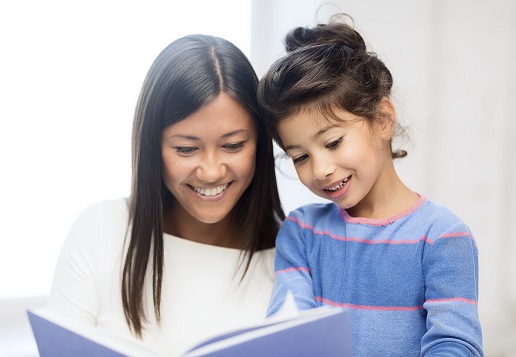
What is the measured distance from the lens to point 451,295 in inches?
48.5

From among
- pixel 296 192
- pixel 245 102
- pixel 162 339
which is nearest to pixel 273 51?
pixel 296 192

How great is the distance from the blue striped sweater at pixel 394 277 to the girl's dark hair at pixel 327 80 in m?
0.23

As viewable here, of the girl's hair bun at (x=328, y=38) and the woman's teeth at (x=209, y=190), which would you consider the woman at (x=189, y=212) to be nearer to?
the woman's teeth at (x=209, y=190)

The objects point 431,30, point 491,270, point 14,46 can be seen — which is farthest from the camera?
point 491,270

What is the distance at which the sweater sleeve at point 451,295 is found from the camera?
3.89ft

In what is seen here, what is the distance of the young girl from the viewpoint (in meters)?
1.26

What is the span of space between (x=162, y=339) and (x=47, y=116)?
0.86 m

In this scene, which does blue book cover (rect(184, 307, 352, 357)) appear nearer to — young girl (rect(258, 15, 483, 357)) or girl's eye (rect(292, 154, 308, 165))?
young girl (rect(258, 15, 483, 357))

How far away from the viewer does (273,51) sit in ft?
7.07

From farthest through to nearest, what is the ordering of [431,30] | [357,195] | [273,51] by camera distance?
[431,30]
[273,51]
[357,195]

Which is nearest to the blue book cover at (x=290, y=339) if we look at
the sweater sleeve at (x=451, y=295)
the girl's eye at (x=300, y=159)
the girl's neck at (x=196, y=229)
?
the sweater sleeve at (x=451, y=295)

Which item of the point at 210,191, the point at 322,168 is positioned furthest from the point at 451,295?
the point at 210,191

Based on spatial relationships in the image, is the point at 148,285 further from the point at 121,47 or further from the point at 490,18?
the point at 490,18

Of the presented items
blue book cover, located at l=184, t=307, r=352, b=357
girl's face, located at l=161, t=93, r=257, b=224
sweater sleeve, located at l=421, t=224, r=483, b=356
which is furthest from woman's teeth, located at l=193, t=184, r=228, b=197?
blue book cover, located at l=184, t=307, r=352, b=357
